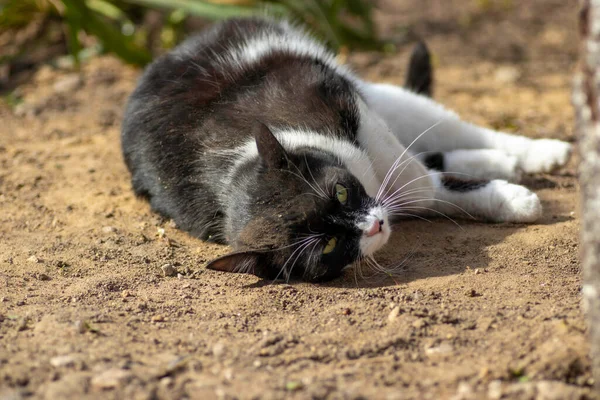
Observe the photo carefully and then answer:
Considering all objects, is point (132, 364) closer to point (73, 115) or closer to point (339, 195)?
point (339, 195)

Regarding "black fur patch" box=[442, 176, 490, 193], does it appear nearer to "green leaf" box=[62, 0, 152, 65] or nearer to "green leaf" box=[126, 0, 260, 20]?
"green leaf" box=[126, 0, 260, 20]

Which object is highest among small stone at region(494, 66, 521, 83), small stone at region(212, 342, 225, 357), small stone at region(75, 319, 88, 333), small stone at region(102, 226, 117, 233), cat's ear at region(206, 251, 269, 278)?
small stone at region(494, 66, 521, 83)

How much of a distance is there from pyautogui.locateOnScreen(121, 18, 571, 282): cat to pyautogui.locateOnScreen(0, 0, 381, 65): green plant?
1.86 metres

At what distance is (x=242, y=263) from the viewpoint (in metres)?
2.91

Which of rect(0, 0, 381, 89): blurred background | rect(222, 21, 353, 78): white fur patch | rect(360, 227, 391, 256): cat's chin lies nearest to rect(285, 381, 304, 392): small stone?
rect(360, 227, 391, 256): cat's chin

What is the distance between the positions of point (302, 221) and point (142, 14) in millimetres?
4720

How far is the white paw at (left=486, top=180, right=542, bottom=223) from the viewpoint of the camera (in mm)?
3418

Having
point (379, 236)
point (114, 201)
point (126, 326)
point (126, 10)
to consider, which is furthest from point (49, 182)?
point (126, 10)

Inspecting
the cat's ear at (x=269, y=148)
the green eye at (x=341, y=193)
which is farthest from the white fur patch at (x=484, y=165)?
the cat's ear at (x=269, y=148)

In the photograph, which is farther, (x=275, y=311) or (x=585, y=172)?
(x=275, y=311)

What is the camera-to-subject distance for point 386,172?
11.3 feet

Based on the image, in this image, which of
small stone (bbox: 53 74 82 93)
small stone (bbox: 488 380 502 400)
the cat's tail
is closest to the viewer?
small stone (bbox: 488 380 502 400)

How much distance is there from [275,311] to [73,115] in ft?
11.4

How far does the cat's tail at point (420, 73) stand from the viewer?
4.58 m
